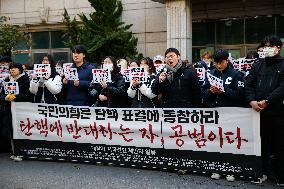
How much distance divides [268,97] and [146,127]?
1.92m

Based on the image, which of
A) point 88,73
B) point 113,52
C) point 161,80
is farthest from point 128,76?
point 113,52

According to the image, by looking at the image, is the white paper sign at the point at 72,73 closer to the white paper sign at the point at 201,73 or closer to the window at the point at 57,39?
the white paper sign at the point at 201,73

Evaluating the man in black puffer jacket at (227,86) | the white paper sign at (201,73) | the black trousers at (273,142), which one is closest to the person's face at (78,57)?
the white paper sign at (201,73)

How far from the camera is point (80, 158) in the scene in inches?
284

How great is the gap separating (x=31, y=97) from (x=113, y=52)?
258 inches

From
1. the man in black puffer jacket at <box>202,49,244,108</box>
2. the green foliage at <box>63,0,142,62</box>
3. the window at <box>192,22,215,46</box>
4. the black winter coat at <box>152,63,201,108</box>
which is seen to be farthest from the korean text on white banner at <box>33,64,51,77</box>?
the window at <box>192,22,215,46</box>

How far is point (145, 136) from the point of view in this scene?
6668 millimetres

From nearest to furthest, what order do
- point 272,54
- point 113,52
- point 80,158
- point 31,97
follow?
1. point 272,54
2. point 80,158
3. point 31,97
4. point 113,52

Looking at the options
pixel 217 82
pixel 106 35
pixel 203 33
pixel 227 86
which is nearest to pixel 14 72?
pixel 217 82

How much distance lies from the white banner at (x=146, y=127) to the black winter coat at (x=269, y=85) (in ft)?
0.79

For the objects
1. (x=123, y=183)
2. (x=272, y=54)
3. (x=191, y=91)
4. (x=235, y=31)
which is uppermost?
(x=235, y=31)

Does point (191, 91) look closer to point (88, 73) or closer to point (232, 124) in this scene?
Answer: point (232, 124)

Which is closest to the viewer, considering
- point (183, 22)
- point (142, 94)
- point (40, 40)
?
point (142, 94)

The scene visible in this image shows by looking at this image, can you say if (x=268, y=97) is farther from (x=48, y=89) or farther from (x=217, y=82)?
(x=48, y=89)
